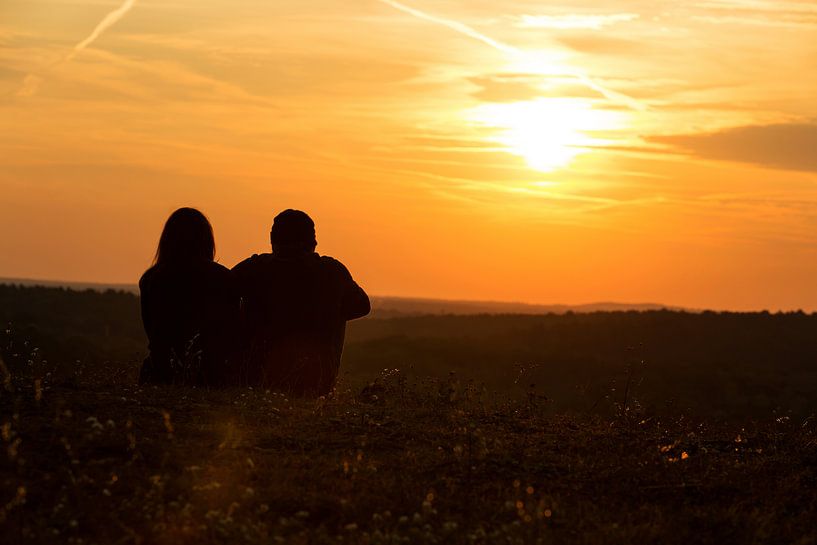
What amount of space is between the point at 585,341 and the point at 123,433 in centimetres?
3611

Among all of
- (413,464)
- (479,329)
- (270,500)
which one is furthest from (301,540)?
(479,329)

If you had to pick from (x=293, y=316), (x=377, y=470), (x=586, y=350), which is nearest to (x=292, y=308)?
(x=293, y=316)

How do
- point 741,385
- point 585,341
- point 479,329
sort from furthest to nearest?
point 479,329 → point 585,341 → point 741,385

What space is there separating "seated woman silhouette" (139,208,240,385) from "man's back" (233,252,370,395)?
1.13 ft

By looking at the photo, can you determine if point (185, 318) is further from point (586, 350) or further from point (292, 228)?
point (586, 350)

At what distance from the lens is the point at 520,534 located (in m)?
6.84

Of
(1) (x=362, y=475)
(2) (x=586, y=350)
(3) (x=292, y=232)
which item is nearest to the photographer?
(1) (x=362, y=475)

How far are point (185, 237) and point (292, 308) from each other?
1376 millimetres

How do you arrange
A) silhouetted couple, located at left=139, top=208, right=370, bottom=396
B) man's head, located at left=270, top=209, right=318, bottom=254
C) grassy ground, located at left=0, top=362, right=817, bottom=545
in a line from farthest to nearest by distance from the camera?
1. man's head, located at left=270, top=209, right=318, bottom=254
2. silhouetted couple, located at left=139, top=208, right=370, bottom=396
3. grassy ground, located at left=0, top=362, right=817, bottom=545

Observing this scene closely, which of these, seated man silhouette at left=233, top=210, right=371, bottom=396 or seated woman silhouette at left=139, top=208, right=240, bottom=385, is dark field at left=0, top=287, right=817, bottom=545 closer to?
seated man silhouette at left=233, top=210, right=371, bottom=396

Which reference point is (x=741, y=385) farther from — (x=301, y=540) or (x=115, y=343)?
(x=301, y=540)

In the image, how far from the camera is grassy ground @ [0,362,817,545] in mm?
6770

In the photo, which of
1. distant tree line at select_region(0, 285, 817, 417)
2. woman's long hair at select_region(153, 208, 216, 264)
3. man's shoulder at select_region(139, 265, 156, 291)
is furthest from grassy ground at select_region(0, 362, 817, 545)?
distant tree line at select_region(0, 285, 817, 417)

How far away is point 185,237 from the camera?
460 inches
